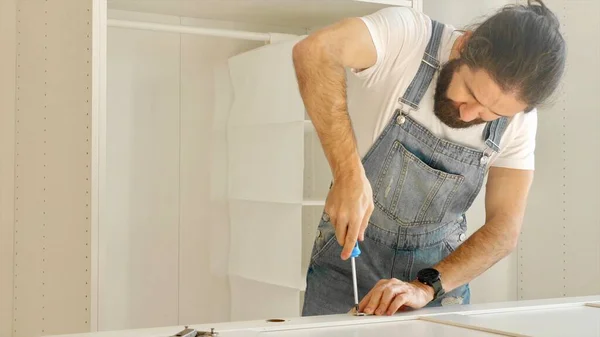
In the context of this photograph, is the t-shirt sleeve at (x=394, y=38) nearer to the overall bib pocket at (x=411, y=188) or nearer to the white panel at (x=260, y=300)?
the overall bib pocket at (x=411, y=188)

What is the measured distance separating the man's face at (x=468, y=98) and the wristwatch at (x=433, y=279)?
31 cm

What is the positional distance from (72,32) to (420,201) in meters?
0.99

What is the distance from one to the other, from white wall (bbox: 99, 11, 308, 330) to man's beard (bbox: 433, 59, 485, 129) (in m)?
1.15

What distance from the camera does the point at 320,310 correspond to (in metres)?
1.76

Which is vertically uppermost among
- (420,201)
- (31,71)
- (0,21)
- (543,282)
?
(0,21)

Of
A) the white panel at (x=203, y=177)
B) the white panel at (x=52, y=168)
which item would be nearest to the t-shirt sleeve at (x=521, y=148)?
the white panel at (x=52, y=168)

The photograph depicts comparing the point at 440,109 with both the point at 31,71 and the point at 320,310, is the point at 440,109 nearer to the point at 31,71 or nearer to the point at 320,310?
the point at 320,310

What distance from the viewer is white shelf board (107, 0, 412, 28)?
2.43 meters

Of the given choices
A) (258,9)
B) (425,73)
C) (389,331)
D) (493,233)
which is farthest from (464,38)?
(258,9)

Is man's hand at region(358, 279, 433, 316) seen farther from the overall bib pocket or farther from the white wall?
the white wall

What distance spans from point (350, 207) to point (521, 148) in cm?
57

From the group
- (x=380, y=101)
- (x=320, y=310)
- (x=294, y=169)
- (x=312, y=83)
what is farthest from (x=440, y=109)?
(x=294, y=169)

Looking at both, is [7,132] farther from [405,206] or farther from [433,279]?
[433,279]

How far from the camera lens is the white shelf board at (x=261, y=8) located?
243 cm
